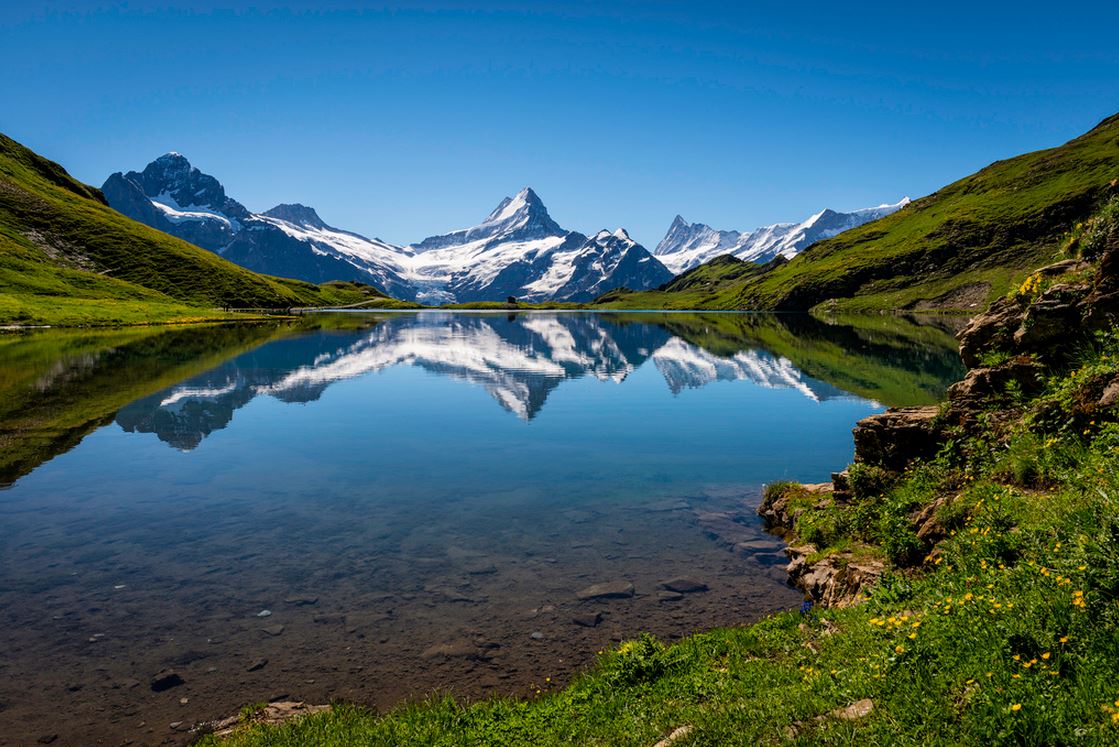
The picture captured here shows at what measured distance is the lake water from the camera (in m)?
13.8

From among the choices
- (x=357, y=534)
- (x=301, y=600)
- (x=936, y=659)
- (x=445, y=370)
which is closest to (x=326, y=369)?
(x=445, y=370)

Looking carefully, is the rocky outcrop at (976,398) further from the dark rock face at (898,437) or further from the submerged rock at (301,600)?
the submerged rock at (301,600)

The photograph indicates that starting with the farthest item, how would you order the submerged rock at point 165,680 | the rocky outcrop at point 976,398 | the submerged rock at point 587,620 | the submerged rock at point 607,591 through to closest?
the submerged rock at point 607,591 → the rocky outcrop at point 976,398 → the submerged rock at point 587,620 → the submerged rock at point 165,680

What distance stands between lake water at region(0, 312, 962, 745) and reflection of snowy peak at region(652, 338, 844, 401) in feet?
7.62

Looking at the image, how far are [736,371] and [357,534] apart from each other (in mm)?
55820

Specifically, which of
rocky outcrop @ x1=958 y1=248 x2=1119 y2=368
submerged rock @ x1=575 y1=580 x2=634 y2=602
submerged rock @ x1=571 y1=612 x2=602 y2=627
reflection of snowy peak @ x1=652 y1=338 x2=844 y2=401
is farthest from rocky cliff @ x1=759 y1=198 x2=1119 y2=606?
reflection of snowy peak @ x1=652 y1=338 x2=844 y2=401

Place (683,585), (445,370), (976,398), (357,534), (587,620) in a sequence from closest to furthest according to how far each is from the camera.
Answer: (587,620)
(683,585)
(976,398)
(357,534)
(445,370)

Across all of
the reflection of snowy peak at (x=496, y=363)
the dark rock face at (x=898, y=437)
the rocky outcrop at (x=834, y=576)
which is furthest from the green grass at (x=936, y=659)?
the reflection of snowy peak at (x=496, y=363)

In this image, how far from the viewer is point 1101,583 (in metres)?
8.79

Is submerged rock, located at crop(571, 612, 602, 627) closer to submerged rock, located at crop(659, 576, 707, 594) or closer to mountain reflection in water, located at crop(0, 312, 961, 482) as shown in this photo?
submerged rock, located at crop(659, 576, 707, 594)

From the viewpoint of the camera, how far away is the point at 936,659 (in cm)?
901

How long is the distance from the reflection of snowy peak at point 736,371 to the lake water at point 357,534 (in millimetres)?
2322

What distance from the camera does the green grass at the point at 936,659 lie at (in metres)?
7.89

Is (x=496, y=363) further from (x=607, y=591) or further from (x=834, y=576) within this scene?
(x=834, y=576)
